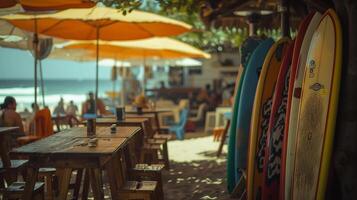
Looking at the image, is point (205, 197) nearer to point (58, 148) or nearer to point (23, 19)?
point (58, 148)

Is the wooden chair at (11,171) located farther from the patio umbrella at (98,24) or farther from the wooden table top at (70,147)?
the patio umbrella at (98,24)

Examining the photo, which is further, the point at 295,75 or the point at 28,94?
the point at 28,94

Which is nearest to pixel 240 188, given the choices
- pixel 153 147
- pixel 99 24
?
pixel 153 147

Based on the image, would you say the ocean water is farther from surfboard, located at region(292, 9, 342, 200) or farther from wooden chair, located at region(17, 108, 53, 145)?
surfboard, located at region(292, 9, 342, 200)

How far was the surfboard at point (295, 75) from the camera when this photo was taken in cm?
389

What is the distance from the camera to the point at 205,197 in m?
5.70

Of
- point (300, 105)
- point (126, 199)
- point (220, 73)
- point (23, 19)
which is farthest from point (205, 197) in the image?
point (220, 73)

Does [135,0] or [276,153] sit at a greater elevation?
[135,0]

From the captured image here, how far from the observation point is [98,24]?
7621 mm

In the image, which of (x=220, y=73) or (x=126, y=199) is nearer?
(x=126, y=199)

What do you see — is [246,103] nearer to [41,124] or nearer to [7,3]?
[7,3]

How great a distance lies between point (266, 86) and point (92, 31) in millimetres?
4696

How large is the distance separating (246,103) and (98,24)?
3278 millimetres

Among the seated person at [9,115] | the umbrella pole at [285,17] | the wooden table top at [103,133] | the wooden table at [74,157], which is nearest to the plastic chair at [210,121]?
the seated person at [9,115]
